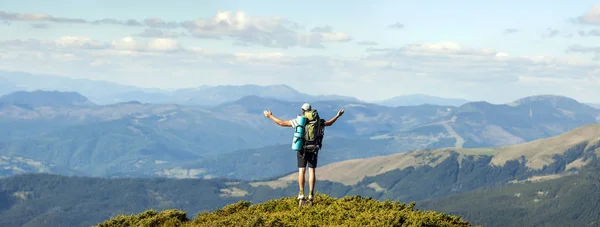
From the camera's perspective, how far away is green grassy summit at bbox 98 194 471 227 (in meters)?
30.0

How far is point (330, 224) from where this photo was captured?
3039 centimetres

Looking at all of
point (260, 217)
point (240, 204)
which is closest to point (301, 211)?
point (260, 217)

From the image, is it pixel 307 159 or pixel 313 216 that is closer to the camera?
pixel 313 216

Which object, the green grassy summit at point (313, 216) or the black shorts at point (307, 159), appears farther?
the black shorts at point (307, 159)

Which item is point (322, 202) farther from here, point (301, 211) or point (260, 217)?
point (260, 217)

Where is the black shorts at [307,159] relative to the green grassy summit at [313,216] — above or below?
above

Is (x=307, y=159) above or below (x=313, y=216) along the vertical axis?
above

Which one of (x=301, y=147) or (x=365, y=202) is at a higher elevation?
(x=301, y=147)

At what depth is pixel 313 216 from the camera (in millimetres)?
31953

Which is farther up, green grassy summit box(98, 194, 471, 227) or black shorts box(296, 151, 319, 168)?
black shorts box(296, 151, 319, 168)

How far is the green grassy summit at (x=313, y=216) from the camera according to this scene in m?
30.0

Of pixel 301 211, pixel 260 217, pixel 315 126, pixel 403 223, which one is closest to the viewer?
pixel 403 223

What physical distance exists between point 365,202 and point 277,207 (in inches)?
185

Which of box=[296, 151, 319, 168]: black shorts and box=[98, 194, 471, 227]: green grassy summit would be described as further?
box=[296, 151, 319, 168]: black shorts
